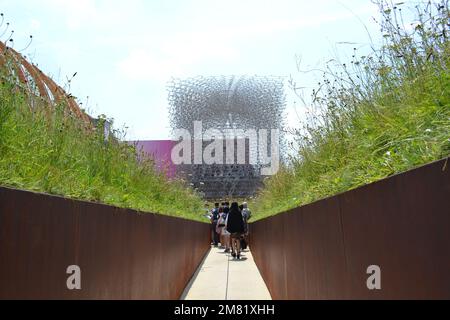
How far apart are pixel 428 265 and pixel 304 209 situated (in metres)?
1.94

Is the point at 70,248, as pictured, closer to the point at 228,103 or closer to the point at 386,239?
the point at 386,239

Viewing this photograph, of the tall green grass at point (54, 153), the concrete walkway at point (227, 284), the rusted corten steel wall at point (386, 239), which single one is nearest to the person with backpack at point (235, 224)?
the concrete walkway at point (227, 284)

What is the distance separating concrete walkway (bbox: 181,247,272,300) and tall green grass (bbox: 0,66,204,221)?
181 cm

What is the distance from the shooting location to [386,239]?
1.68 meters

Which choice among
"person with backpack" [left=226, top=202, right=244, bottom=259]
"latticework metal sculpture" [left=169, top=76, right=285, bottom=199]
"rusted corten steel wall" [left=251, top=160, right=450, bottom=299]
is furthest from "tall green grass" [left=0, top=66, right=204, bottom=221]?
"latticework metal sculpture" [left=169, top=76, right=285, bottom=199]

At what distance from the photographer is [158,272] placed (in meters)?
4.19

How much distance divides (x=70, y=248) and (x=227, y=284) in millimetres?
5196

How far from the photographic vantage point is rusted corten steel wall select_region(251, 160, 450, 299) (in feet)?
4.24

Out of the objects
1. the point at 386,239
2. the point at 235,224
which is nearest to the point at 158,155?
the point at 235,224

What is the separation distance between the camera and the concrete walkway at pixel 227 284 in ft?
19.5
